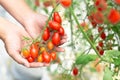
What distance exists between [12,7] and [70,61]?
1.72 feet

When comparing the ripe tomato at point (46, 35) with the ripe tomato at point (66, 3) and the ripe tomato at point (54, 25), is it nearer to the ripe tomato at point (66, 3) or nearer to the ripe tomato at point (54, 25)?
the ripe tomato at point (54, 25)

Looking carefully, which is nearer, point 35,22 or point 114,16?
point 114,16

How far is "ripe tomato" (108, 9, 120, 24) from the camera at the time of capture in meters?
0.92

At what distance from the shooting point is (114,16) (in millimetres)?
919

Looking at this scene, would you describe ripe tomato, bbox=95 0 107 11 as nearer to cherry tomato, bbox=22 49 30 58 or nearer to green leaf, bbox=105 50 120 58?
green leaf, bbox=105 50 120 58

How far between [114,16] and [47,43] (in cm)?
25

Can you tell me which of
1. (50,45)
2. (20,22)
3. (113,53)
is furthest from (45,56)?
(20,22)

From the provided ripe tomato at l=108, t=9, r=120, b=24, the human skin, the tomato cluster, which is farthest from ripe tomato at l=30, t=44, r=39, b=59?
ripe tomato at l=108, t=9, r=120, b=24

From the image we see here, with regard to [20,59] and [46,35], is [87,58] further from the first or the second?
[20,59]

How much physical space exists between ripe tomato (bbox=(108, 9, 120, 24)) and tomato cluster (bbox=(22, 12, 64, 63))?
0.17 m

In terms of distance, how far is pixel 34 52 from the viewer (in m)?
1.07

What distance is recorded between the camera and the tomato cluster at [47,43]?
104cm

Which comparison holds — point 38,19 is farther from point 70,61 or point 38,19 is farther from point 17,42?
point 70,61

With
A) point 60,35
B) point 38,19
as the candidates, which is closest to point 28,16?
point 38,19
